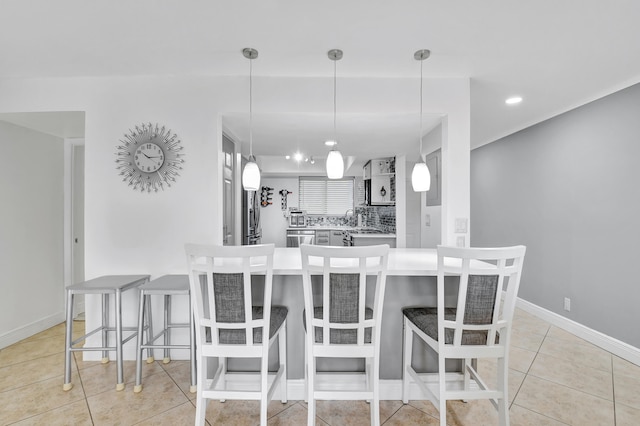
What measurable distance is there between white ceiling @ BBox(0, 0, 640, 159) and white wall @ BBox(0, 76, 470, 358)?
114 millimetres

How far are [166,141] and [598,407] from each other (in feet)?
12.4

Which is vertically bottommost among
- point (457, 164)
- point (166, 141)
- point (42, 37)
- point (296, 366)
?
point (296, 366)

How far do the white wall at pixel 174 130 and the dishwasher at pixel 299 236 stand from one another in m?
3.83

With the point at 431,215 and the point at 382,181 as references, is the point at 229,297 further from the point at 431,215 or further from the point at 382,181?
the point at 382,181

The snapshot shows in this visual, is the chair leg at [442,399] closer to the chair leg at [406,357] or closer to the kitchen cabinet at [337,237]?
the chair leg at [406,357]

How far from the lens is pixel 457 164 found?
2.52m

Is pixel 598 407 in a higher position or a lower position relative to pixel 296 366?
lower

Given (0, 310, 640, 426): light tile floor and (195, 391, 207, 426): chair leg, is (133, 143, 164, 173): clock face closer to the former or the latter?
(0, 310, 640, 426): light tile floor

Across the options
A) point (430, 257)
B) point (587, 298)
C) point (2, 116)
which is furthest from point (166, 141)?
point (587, 298)

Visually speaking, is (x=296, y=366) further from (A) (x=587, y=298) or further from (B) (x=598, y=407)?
(A) (x=587, y=298)

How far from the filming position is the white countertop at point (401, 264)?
1750 mm

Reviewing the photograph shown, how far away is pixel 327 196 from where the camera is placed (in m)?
7.14

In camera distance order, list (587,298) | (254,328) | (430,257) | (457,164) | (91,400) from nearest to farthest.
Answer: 1. (254,328)
2. (91,400)
3. (430,257)
4. (457,164)
5. (587,298)

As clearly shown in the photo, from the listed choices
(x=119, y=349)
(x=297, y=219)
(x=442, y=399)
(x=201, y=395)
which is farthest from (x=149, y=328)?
(x=297, y=219)
